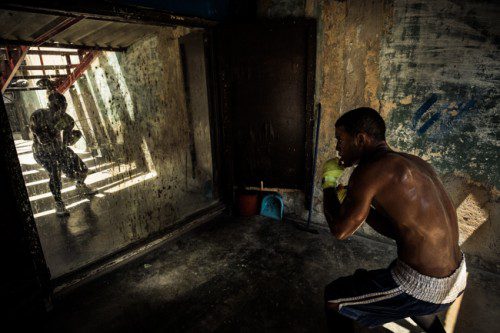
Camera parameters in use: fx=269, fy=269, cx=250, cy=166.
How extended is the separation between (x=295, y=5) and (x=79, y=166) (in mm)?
4679

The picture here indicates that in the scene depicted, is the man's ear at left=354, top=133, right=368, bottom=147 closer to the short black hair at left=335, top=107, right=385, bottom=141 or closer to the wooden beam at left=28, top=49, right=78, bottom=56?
the short black hair at left=335, top=107, right=385, bottom=141

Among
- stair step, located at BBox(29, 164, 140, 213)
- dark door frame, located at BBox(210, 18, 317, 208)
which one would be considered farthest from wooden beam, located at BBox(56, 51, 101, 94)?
dark door frame, located at BBox(210, 18, 317, 208)

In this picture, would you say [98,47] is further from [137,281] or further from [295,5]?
[137,281]

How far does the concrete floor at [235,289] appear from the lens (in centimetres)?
236

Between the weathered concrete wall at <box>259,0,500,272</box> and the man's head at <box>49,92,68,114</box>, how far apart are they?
3.99 m

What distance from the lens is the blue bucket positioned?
161 inches

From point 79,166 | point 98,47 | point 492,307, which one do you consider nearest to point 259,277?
point 492,307

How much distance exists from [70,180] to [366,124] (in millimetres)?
6490

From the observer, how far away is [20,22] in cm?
392

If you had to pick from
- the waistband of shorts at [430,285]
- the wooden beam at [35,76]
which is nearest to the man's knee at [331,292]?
the waistband of shorts at [430,285]

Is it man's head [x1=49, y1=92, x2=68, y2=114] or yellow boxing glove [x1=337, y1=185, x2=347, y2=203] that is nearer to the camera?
yellow boxing glove [x1=337, y1=185, x2=347, y2=203]

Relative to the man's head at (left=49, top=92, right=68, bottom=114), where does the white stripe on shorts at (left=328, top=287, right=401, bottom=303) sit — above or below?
below

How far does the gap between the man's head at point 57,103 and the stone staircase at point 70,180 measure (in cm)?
176

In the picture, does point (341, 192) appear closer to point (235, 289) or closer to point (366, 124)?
point (366, 124)
